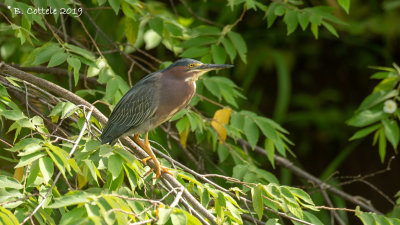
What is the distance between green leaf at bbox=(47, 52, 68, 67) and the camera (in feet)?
8.21

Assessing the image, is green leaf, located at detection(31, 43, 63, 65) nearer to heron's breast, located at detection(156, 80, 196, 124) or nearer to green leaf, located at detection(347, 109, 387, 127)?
heron's breast, located at detection(156, 80, 196, 124)

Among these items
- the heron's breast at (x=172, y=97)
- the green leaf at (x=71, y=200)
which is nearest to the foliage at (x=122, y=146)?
the green leaf at (x=71, y=200)

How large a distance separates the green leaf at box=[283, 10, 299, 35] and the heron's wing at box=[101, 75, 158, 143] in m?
0.92

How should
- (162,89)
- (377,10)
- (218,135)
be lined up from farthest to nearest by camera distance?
(377,10) < (218,135) < (162,89)

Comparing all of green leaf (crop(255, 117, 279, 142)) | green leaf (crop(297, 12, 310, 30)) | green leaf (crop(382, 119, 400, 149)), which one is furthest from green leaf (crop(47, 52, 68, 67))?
green leaf (crop(382, 119, 400, 149))

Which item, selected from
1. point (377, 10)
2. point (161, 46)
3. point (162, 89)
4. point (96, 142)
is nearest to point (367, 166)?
point (377, 10)

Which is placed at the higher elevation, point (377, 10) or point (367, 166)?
point (377, 10)

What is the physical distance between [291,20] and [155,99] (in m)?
1.01

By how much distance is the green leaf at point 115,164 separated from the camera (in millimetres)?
1787

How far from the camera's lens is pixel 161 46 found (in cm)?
436

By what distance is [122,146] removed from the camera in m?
2.20

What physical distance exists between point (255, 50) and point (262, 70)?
2.04 feet

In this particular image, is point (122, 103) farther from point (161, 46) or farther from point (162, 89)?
point (161, 46)

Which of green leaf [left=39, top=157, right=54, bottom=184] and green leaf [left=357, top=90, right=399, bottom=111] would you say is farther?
green leaf [left=357, top=90, right=399, bottom=111]
